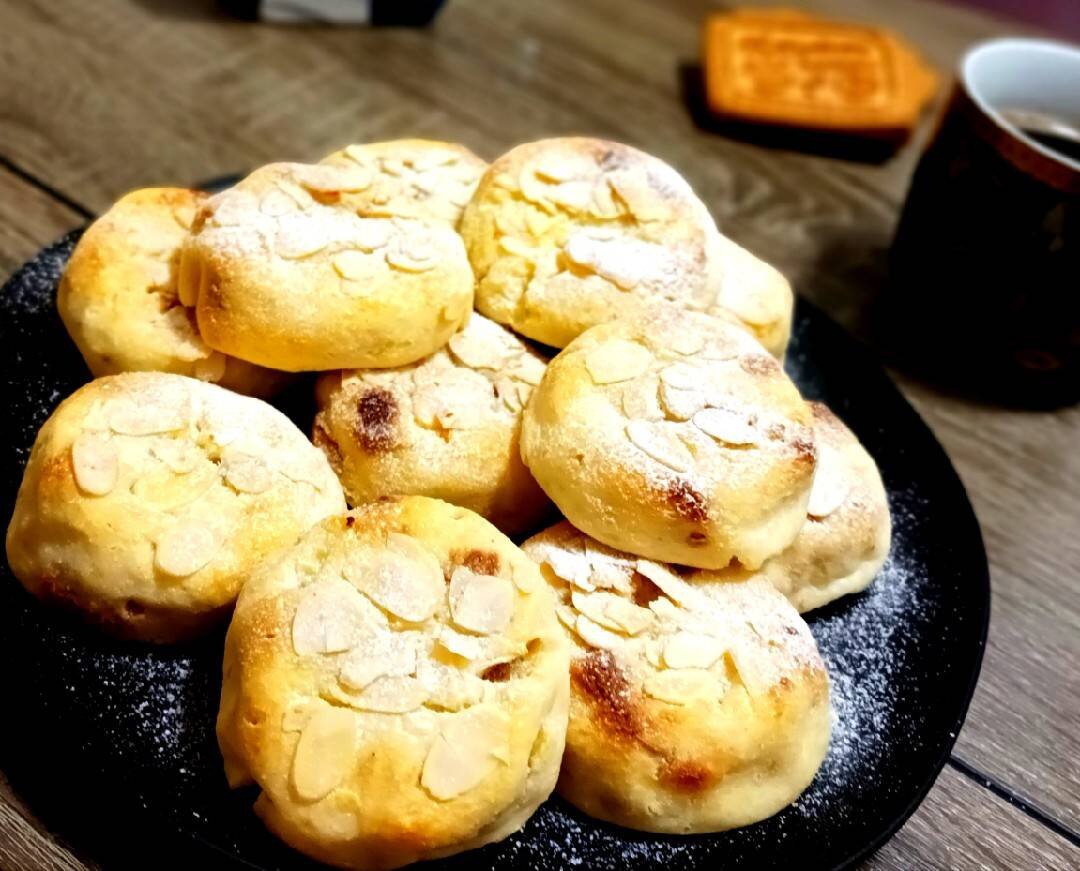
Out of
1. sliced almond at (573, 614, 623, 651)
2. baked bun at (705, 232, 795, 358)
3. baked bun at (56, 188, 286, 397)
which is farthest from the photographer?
baked bun at (705, 232, 795, 358)

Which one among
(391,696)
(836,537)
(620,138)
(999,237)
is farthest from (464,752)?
(620,138)

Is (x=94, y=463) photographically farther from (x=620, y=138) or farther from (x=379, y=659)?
(x=620, y=138)

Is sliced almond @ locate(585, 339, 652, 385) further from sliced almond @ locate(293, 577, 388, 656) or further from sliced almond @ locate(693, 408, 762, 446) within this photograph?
sliced almond @ locate(293, 577, 388, 656)

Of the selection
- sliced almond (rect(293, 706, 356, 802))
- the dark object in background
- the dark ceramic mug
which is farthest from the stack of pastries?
the dark object in background

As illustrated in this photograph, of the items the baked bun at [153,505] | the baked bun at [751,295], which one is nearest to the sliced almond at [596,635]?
the baked bun at [153,505]

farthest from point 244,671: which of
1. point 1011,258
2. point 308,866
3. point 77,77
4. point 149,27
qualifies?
point 149,27

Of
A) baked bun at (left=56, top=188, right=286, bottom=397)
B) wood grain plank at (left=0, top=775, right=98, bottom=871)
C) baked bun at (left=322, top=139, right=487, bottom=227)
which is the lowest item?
wood grain plank at (left=0, top=775, right=98, bottom=871)

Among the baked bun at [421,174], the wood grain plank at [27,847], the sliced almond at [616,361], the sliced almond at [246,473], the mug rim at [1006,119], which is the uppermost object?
the mug rim at [1006,119]

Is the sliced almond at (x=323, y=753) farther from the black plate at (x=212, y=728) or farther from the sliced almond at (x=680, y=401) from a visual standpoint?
the sliced almond at (x=680, y=401)
